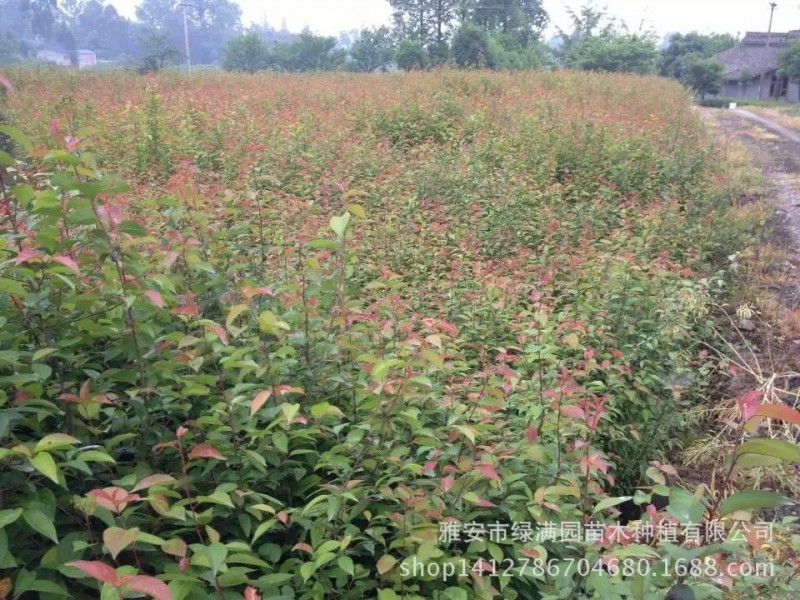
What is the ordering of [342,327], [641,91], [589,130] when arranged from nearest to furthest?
1. [342,327]
2. [589,130]
3. [641,91]

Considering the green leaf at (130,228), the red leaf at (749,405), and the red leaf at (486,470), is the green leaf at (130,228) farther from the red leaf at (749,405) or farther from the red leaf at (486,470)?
the red leaf at (749,405)

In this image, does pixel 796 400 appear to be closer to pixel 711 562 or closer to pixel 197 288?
pixel 711 562

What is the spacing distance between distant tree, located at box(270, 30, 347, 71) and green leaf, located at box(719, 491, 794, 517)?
118 ft

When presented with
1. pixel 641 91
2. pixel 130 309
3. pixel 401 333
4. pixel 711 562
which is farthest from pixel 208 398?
pixel 641 91

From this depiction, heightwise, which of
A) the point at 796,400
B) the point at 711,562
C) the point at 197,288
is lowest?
the point at 796,400

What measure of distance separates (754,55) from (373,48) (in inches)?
920

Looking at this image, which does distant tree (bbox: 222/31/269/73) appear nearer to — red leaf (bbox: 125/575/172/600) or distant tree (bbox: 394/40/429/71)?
distant tree (bbox: 394/40/429/71)

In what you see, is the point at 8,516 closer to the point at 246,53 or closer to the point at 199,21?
the point at 246,53

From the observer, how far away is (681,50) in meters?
38.9

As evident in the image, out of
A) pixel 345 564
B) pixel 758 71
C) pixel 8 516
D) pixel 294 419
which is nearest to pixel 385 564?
pixel 345 564

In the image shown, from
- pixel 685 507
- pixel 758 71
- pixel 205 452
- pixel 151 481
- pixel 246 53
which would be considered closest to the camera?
pixel 685 507

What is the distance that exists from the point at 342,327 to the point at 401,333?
8.6 inches

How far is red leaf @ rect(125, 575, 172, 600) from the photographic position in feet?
3.12

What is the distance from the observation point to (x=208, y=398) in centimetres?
177
